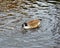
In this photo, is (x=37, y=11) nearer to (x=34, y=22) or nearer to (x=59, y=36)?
(x=34, y=22)

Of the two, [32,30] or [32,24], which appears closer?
[32,30]

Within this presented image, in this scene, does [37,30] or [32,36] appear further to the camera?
[37,30]

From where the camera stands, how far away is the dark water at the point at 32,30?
37.1ft

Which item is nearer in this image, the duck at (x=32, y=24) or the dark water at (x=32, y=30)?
the dark water at (x=32, y=30)

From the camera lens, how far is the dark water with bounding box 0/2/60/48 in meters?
11.3

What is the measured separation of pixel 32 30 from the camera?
525 inches

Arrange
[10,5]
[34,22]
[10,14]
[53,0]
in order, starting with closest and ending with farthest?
[34,22]
[10,14]
[10,5]
[53,0]

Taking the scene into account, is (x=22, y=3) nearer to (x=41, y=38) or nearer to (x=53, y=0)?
(x=53, y=0)

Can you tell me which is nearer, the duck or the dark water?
the dark water

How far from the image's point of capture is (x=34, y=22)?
14.0 meters

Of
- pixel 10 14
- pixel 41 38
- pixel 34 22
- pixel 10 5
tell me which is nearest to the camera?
pixel 41 38

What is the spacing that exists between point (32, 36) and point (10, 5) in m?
5.92

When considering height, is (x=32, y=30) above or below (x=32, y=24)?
below

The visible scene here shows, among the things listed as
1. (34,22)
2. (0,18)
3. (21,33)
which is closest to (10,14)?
(0,18)
